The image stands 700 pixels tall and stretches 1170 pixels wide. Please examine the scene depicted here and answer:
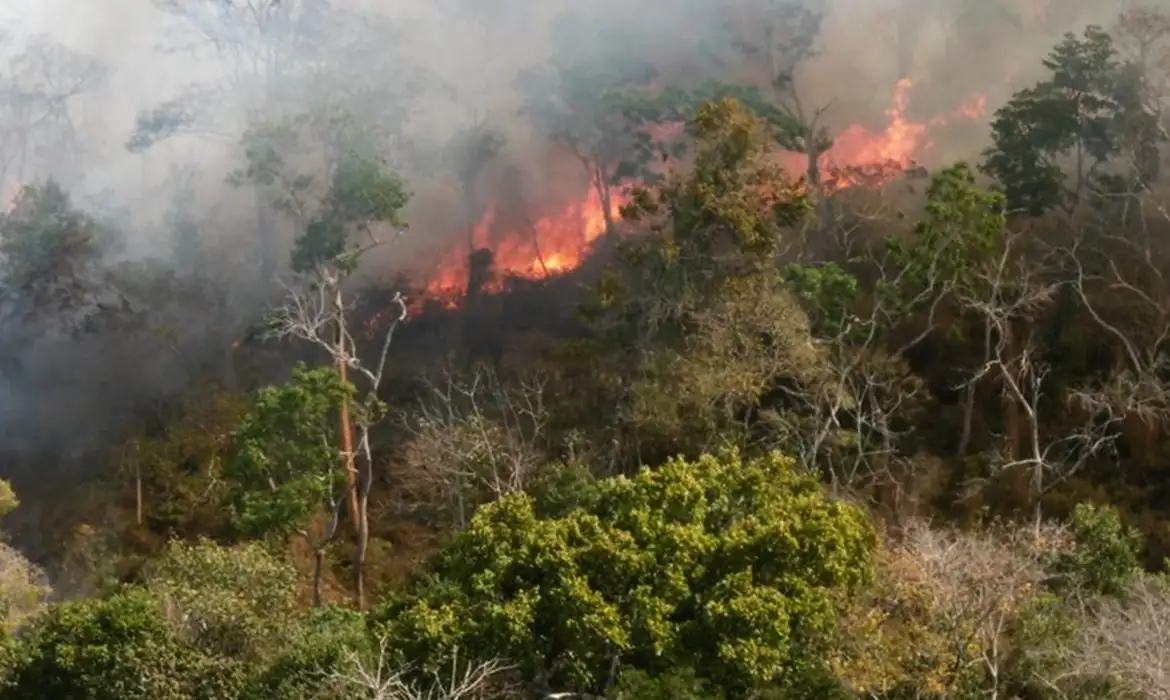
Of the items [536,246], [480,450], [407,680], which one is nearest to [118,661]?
[407,680]

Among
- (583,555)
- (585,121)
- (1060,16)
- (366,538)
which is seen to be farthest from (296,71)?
(583,555)

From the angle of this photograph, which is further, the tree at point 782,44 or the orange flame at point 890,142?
the tree at point 782,44

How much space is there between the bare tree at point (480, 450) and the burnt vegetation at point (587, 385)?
167 millimetres

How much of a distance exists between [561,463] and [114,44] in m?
26.1

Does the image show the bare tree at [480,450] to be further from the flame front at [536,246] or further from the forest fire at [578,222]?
the forest fire at [578,222]

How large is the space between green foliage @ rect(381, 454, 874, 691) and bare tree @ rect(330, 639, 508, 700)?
0.31m

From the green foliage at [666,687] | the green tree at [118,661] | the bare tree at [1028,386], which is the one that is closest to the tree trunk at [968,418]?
the bare tree at [1028,386]

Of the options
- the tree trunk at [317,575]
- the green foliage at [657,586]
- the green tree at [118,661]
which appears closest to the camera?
the green foliage at [657,586]

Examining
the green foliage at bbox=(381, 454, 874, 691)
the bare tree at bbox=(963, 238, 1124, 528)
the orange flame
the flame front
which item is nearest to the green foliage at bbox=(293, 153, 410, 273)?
the flame front

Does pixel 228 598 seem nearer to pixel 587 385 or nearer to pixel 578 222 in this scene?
pixel 587 385

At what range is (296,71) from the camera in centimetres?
3947

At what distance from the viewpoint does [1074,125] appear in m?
28.7

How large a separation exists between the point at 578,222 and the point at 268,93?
10.8 meters

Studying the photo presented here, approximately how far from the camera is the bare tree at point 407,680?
16750mm
